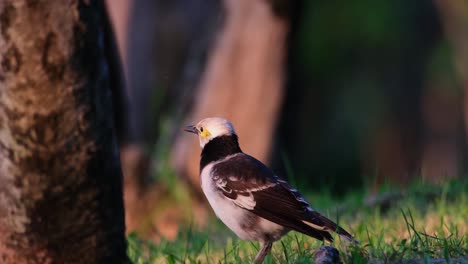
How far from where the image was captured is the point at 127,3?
52.3 feet

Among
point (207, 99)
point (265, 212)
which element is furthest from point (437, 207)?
point (207, 99)

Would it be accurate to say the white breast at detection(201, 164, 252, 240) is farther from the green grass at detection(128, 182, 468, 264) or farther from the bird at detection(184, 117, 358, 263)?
the green grass at detection(128, 182, 468, 264)

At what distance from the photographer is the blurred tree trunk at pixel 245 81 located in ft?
38.4

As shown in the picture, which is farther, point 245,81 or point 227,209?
point 245,81

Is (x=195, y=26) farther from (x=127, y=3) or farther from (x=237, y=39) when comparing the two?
(x=237, y=39)

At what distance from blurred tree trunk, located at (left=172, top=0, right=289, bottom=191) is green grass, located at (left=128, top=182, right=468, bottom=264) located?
1.67m

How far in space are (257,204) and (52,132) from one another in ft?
4.44

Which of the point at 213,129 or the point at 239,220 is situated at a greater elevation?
the point at 213,129

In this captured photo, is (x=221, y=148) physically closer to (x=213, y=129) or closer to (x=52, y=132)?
(x=213, y=129)

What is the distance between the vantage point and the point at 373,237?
6426 millimetres

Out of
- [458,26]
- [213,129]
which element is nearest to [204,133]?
[213,129]

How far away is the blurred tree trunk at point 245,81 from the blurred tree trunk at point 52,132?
6.28m

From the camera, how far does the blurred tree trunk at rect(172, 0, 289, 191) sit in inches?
461

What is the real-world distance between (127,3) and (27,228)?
11.0 meters
